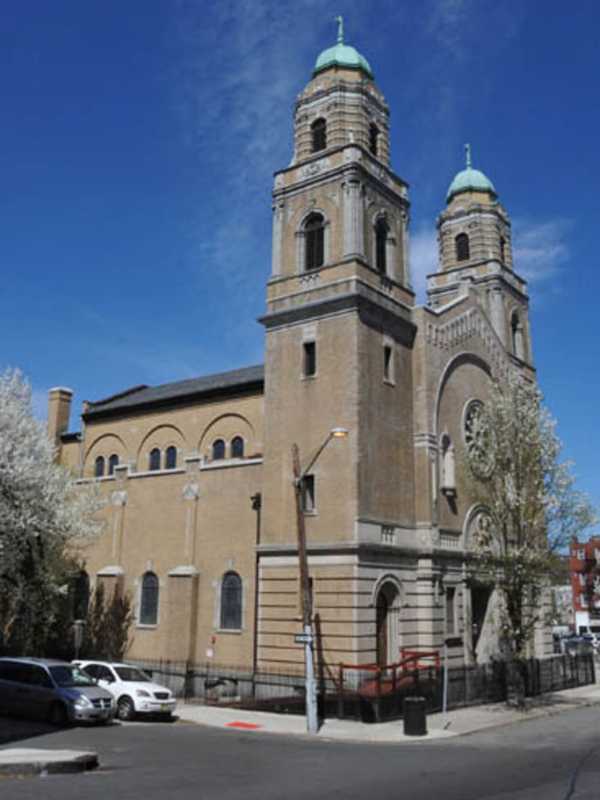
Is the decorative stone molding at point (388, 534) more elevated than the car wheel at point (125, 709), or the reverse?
the decorative stone molding at point (388, 534)

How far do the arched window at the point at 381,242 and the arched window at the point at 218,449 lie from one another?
11.3 m

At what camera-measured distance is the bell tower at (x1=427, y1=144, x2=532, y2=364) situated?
144ft

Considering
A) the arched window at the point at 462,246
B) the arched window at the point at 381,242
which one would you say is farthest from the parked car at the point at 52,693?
the arched window at the point at 462,246

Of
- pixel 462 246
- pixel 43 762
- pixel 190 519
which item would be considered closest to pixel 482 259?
pixel 462 246

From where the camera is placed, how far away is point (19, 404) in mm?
31578

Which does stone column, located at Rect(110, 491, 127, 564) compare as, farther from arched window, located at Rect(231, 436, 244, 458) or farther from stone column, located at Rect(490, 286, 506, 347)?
stone column, located at Rect(490, 286, 506, 347)

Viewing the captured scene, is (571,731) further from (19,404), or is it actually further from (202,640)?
(19,404)

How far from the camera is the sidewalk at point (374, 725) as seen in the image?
22172 mm

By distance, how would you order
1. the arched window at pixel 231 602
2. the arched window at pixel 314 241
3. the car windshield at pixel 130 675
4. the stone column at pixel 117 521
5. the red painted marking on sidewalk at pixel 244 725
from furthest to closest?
the stone column at pixel 117 521
the arched window at pixel 314 241
the arched window at pixel 231 602
the car windshield at pixel 130 675
the red painted marking on sidewalk at pixel 244 725

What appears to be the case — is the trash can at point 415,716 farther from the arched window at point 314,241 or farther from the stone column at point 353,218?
the arched window at point 314,241

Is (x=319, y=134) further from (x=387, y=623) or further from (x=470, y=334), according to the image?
(x=387, y=623)

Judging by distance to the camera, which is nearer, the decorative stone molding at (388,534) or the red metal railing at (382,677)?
the red metal railing at (382,677)

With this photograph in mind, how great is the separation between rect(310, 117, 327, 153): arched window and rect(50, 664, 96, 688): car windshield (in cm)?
2294

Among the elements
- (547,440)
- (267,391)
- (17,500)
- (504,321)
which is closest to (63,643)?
(17,500)
